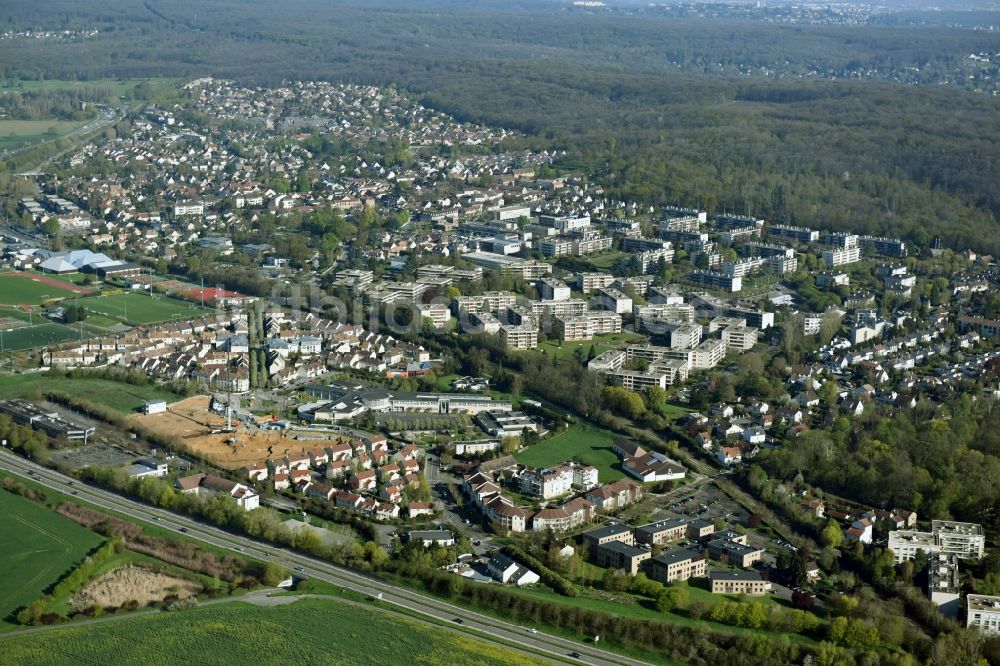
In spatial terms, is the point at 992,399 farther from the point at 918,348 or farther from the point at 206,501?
the point at 206,501

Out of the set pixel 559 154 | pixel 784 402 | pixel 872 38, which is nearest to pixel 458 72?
pixel 559 154

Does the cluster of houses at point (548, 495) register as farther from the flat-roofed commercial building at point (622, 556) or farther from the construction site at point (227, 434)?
the construction site at point (227, 434)

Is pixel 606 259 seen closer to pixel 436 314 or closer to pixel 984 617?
pixel 436 314

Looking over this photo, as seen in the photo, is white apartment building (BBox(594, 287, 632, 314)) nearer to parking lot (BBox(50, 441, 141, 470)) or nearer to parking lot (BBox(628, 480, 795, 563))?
parking lot (BBox(628, 480, 795, 563))

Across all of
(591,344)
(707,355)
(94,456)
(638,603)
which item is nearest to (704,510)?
(638,603)

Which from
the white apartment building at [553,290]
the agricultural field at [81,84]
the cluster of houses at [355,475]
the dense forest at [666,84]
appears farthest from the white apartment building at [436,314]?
the agricultural field at [81,84]

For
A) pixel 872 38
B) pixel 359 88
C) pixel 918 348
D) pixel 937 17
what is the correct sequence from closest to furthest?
pixel 918 348
pixel 359 88
pixel 872 38
pixel 937 17
